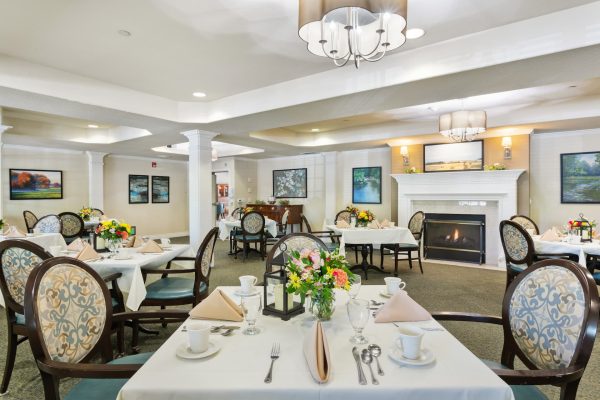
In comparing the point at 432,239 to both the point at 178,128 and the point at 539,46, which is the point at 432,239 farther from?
the point at 178,128

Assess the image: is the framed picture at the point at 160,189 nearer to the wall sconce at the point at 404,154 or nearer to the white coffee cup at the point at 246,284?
the wall sconce at the point at 404,154

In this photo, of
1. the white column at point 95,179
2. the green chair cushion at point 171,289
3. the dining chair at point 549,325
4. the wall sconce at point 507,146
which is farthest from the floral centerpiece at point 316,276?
the white column at point 95,179

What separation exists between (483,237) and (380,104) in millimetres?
3836

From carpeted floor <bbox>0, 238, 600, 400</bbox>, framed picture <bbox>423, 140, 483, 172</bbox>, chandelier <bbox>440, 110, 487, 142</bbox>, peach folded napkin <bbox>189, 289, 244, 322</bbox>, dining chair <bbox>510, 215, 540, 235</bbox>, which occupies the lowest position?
carpeted floor <bbox>0, 238, 600, 400</bbox>

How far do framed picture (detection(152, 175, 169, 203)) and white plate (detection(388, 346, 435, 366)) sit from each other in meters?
9.87

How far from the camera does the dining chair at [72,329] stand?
4.22ft

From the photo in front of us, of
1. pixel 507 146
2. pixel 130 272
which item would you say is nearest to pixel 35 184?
pixel 130 272

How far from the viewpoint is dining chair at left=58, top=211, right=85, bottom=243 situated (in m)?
6.08

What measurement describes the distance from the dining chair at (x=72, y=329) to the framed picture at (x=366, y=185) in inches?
269

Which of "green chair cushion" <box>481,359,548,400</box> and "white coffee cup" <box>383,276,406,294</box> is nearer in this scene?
"green chair cushion" <box>481,359,548,400</box>

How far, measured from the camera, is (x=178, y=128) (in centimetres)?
547

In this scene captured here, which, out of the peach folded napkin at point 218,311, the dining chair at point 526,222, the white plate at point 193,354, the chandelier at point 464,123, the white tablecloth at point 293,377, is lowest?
the white tablecloth at point 293,377

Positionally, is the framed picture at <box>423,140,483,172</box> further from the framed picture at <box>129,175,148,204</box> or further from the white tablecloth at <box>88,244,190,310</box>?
the framed picture at <box>129,175,148,204</box>

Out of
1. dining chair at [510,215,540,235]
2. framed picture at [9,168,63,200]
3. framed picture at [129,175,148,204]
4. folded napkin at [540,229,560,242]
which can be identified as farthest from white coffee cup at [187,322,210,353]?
framed picture at [129,175,148,204]
